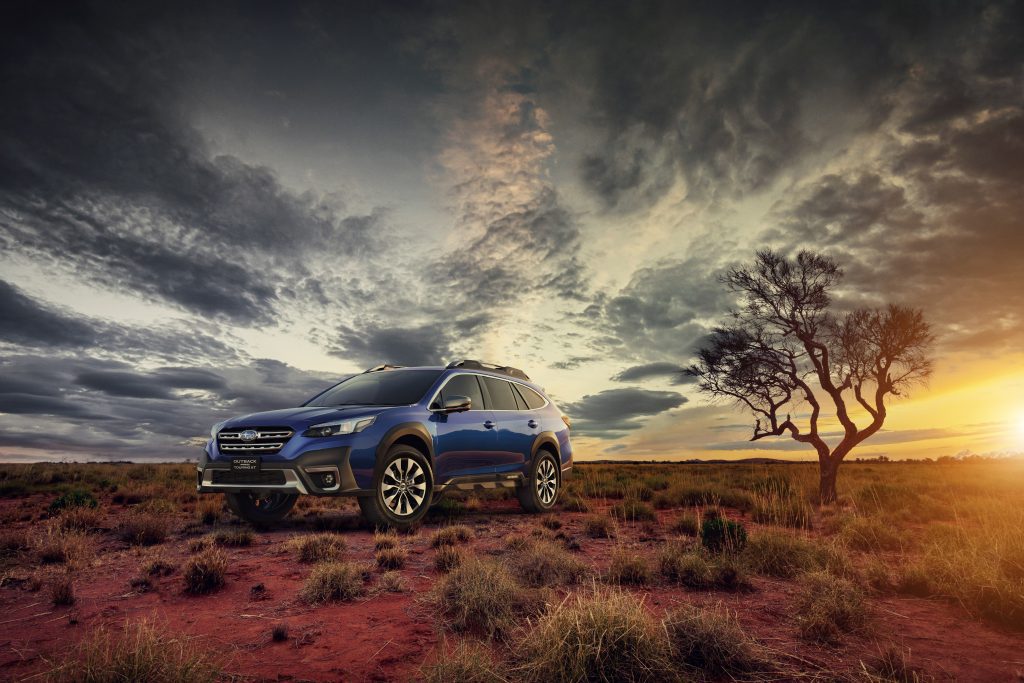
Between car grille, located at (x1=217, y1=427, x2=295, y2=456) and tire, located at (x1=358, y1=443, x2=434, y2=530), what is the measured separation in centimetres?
131

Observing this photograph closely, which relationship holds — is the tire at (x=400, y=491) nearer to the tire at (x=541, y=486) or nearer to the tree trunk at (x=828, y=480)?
the tire at (x=541, y=486)

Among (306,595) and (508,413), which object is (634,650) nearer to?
(306,595)

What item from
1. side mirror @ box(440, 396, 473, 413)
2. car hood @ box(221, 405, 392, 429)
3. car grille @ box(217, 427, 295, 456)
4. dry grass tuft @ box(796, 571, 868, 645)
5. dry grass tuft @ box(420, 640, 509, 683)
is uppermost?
side mirror @ box(440, 396, 473, 413)

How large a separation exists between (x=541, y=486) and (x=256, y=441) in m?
5.39

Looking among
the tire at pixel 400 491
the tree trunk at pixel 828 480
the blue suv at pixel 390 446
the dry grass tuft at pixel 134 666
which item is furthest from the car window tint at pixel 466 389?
the tree trunk at pixel 828 480

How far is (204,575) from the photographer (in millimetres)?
5211

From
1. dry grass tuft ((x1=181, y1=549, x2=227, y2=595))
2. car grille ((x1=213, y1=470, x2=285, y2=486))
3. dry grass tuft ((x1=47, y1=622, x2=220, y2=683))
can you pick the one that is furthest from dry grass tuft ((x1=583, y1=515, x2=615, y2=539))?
dry grass tuft ((x1=47, y1=622, x2=220, y2=683))

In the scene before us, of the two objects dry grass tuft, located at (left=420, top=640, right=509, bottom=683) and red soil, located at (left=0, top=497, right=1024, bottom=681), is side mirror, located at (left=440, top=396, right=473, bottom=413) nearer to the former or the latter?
red soil, located at (left=0, top=497, right=1024, bottom=681)

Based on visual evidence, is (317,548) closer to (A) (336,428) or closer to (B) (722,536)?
(A) (336,428)

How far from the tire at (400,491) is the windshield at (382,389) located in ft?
2.92

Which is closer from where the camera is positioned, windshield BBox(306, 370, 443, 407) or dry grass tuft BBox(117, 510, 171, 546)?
dry grass tuft BBox(117, 510, 171, 546)

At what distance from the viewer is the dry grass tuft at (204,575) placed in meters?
5.15

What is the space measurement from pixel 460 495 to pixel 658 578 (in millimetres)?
8694

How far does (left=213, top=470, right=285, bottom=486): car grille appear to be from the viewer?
7.33m
